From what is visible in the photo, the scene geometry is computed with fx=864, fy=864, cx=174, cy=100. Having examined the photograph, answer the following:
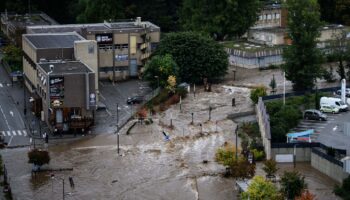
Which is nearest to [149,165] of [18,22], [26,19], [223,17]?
[223,17]

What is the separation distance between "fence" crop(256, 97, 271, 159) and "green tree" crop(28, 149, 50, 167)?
42.0 feet

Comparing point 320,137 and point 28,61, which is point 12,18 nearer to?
point 28,61

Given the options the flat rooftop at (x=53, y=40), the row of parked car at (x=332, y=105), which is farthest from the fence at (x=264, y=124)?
the flat rooftop at (x=53, y=40)

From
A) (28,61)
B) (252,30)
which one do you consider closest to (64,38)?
(28,61)

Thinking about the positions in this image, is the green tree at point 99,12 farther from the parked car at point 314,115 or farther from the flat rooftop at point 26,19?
the parked car at point 314,115

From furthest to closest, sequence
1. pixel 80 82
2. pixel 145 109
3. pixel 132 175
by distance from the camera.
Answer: pixel 145 109 < pixel 80 82 < pixel 132 175

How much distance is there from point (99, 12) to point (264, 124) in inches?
1439

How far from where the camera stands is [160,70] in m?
65.9

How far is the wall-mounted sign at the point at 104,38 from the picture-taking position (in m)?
71.7

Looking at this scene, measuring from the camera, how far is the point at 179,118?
6056 cm

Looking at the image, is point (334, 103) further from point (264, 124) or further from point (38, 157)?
point (38, 157)

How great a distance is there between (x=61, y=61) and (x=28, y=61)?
550 centimetres

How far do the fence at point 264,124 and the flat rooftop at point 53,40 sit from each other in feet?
53.1

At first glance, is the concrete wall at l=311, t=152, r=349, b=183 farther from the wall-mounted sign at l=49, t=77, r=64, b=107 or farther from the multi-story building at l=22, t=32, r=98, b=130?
the wall-mounted sign at l=49, t=77, r=64, b=107
